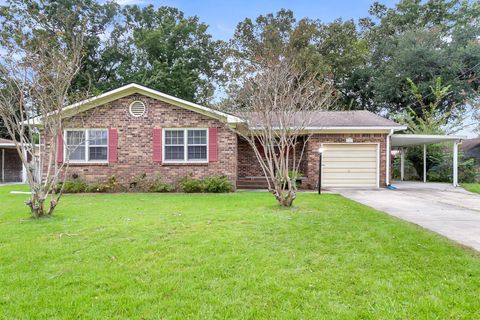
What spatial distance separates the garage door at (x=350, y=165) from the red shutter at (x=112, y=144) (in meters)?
8.52

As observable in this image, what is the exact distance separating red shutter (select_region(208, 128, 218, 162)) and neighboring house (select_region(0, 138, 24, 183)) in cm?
1456

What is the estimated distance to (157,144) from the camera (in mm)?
12234

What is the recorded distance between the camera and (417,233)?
502 centimetres

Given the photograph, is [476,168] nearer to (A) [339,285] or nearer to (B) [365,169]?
(B) [365,169]

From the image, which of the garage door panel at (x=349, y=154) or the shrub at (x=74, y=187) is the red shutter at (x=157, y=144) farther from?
the garage door panel at (x=349, y=154)


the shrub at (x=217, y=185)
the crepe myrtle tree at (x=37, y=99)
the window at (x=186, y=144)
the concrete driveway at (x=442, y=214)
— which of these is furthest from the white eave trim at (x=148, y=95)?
the concrete driveway at (x=442, y=214)

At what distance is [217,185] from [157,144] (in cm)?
289

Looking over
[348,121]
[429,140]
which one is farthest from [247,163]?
[429,140]

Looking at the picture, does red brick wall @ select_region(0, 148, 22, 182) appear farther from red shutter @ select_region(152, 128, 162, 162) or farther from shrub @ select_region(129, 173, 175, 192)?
red shutter @ select_region(152, 128, 162, 162)

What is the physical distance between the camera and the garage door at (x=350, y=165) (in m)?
13.3

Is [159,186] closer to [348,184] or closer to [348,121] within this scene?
[348,184]

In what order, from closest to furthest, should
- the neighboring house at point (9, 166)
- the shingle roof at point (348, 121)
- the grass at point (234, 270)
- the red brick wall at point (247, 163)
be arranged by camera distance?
the grass at point (234, 270)
the shingle roof at point (348, 121)
the red brick wall at point (247, 163)
the neighboring house at point (9, 166)

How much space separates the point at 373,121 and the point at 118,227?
11.5 metres

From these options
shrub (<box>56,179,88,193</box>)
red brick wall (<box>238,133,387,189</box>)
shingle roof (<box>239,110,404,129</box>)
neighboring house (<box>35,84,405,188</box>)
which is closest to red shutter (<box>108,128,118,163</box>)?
neighboring house (<box>35,84,405,188</box>)
